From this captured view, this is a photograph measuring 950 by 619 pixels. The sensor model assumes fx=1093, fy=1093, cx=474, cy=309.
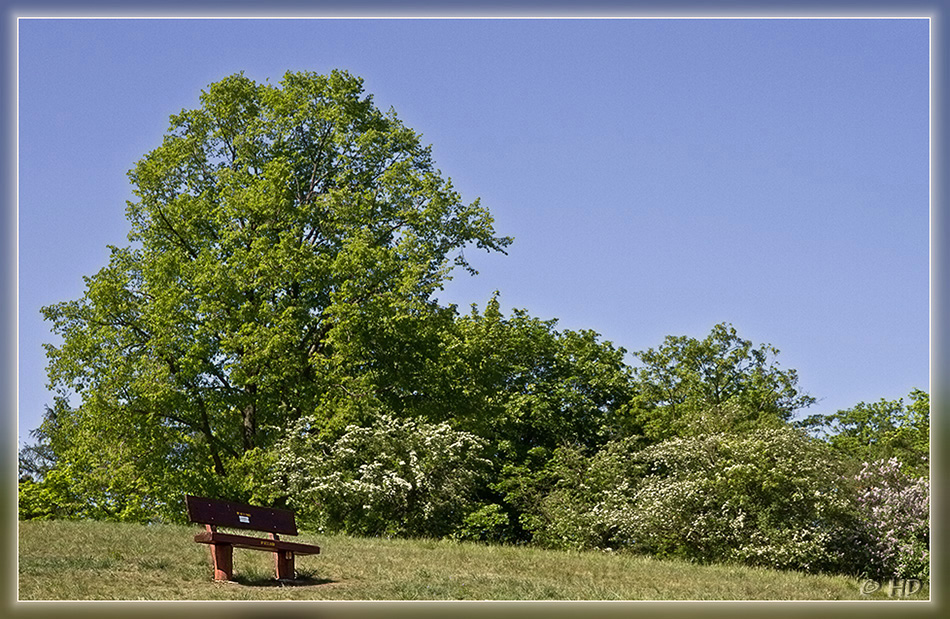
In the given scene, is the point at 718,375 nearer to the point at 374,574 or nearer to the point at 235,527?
the point at 374,574

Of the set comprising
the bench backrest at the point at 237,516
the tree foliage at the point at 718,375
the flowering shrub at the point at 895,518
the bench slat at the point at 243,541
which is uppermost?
the tree foliage at the point at 718,375

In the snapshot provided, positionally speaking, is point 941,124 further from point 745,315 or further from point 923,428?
point 923,428

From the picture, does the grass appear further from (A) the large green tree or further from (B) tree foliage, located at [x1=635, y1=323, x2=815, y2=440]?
(B) tree foliage, located at [x1=635, y1=323, x2=815, y2=440]

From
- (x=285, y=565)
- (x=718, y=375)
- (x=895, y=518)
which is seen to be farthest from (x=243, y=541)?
(x=718, y=375)

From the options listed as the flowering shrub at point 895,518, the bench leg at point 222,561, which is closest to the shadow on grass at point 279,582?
the bench leg at point 222,561

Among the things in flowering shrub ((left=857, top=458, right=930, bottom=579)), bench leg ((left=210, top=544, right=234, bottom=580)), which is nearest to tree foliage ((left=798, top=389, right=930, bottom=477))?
flowering shrub ((left=857, top=458, right=930, bottom=579))

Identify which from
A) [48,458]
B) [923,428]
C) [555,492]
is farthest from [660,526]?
[48,458]

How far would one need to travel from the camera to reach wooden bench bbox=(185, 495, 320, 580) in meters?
9.70

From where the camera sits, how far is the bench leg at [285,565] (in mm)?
10328

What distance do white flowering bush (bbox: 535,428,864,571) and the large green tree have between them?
4.89 m

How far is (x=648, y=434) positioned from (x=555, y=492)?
3.51m

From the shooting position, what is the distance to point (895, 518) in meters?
16.6

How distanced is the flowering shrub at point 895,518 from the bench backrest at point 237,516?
30.6 ft

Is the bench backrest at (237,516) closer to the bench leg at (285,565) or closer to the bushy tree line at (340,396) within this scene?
the bench leg at (285,565)
